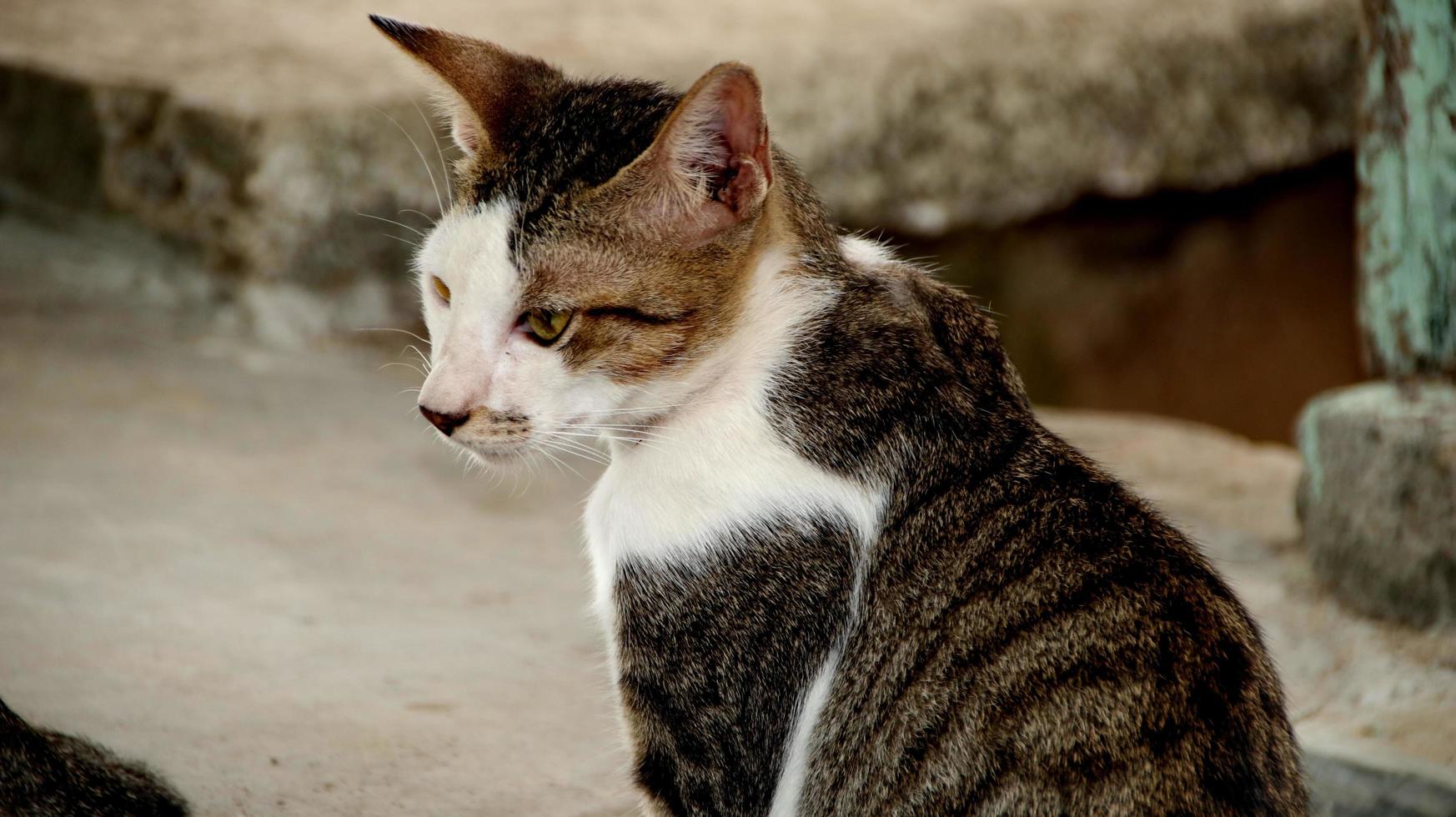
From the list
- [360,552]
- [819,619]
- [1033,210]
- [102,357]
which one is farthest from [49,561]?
[1033,210]

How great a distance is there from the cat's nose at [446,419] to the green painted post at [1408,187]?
6.48 feet

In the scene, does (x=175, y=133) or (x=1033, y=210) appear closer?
(x=175, y=133)

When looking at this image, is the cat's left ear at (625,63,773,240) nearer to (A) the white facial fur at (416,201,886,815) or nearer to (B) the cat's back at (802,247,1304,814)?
(A) the white facial fur at (416,201,886,815)

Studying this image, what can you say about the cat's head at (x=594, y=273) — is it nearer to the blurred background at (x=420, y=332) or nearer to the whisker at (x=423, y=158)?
the whisker at (x=423, y=158)

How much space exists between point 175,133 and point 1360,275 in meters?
3.28

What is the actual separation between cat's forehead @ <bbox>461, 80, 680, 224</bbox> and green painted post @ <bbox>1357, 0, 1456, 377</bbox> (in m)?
1.52

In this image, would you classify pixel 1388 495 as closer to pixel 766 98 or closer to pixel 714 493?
pixel 714 493

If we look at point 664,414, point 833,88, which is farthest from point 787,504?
point 833,88

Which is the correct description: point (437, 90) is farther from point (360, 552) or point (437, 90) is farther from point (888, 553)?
point (360, 552)

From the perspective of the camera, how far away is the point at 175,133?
13.8 feet

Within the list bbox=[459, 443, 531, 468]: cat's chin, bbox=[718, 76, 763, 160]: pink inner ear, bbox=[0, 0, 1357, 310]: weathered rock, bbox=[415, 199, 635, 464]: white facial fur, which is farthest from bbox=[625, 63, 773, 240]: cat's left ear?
bbox=[0, 0, 1357, 310]: weathered rock

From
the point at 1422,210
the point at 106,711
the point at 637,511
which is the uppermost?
the point at 1422,210

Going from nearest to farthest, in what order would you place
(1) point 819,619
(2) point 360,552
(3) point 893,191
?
(1) point 819,619 → (2) point 360,552 → (3) point 893,191

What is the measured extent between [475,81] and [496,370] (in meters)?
0.49
